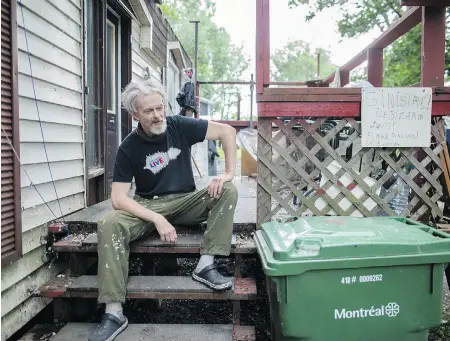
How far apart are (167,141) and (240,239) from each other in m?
0.81

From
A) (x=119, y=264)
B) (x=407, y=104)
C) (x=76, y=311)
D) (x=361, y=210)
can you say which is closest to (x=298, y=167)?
(x=361, y=210)

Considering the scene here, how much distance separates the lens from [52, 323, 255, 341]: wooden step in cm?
206

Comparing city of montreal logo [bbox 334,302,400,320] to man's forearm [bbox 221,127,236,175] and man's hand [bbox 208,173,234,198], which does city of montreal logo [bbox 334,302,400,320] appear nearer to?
man's hand [bbox 208,173,234,198]

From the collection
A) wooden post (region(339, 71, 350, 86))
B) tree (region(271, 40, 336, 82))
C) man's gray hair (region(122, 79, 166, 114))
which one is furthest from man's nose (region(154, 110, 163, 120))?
tree (region(271, 40, 336, 82))

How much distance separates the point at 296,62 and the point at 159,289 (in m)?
46.9

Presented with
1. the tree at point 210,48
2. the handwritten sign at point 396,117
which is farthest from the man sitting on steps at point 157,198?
the tree at point 210,48

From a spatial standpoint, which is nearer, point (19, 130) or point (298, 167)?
point (19, 130)

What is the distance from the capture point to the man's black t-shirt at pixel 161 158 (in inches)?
97.3

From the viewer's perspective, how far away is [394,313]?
6.00 ft

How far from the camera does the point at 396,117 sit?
267 centimetres

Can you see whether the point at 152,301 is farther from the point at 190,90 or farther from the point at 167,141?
the point at 190,90

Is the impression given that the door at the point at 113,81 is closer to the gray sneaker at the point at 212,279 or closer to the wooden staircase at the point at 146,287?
the wooden staircase at the point at 146,287

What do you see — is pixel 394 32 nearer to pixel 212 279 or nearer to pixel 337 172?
pixel 337 172

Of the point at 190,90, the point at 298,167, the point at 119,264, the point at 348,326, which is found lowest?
the point at 348,326
